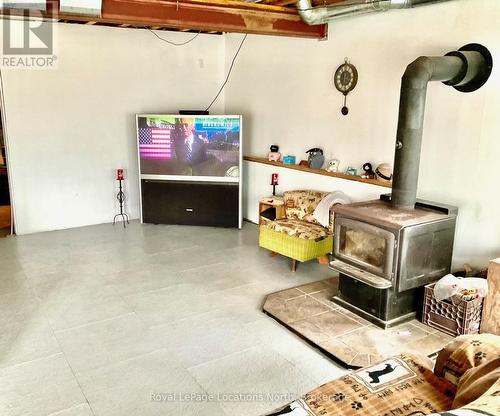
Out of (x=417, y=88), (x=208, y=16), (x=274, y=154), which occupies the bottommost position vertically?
(x=274, y=154)

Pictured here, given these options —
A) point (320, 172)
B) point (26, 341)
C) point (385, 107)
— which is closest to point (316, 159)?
point (320, 172)

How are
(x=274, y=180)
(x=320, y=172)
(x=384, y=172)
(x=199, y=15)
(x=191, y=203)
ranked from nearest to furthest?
(x=199, y=15) < (x=384, y=172) < (x=320, y=172) < (x=274, y=180) < (x=191, y=203)

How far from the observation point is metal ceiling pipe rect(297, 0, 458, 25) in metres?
3.62

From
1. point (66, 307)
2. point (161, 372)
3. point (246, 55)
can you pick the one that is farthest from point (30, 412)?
point (246, 55)

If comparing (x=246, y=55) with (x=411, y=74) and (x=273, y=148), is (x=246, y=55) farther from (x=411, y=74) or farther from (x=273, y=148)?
(x=411, y=74)

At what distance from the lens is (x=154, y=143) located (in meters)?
5.82

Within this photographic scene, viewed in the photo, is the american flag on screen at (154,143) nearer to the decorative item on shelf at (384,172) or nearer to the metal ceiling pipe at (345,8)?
the metal ceiling pipe at (345,8)

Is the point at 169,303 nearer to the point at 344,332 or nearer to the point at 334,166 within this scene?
the point at 344,332

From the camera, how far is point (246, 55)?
6.02m

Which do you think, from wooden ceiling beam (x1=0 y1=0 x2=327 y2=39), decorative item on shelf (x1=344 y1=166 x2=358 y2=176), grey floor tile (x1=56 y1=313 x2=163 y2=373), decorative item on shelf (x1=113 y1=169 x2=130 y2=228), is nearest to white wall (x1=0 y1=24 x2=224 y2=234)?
decorative item on shelf (x1=113 y1=169 x2=130 y2=228)

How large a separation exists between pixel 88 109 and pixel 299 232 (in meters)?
3.20

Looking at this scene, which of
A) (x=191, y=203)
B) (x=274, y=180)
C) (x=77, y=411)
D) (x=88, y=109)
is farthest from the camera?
(x=191, y=203)

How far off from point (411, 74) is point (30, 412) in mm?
3141

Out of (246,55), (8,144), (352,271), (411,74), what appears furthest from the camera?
(246,55)
